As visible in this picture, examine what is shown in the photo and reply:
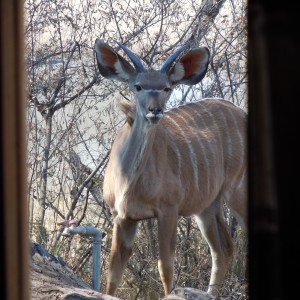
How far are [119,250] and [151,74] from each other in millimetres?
1145

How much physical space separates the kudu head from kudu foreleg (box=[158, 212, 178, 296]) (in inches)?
27.3

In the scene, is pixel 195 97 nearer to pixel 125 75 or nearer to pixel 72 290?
pixel 125 75

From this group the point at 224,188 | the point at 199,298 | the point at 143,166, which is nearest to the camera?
the point at 199,298

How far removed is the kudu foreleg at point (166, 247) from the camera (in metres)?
5.26

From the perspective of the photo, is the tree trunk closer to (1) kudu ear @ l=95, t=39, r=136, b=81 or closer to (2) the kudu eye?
(1) kudu ear @ l=95, t=39, r=136, b=81

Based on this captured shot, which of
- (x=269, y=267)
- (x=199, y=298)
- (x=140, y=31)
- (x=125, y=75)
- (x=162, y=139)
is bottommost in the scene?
(x=199, y=298)

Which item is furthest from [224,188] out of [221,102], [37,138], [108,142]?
[37,138]

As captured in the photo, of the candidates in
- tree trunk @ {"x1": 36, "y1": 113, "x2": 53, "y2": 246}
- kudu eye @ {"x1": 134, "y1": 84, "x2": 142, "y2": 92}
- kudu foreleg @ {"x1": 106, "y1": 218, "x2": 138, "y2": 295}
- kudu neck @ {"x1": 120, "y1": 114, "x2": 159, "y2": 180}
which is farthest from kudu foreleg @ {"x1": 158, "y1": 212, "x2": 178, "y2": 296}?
tree trunk @ {"x1": 36, "y1": 113, "x2": 53, "y2": 246}

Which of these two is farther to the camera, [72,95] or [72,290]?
[72,95]

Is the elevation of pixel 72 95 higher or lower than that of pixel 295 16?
higher

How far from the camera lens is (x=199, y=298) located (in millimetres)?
3512

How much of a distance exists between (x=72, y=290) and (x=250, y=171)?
300cm

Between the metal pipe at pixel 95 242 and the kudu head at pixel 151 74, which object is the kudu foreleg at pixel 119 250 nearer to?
the metal pipe at pixel 95 242

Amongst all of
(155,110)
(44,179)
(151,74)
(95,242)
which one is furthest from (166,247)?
(44,179)
